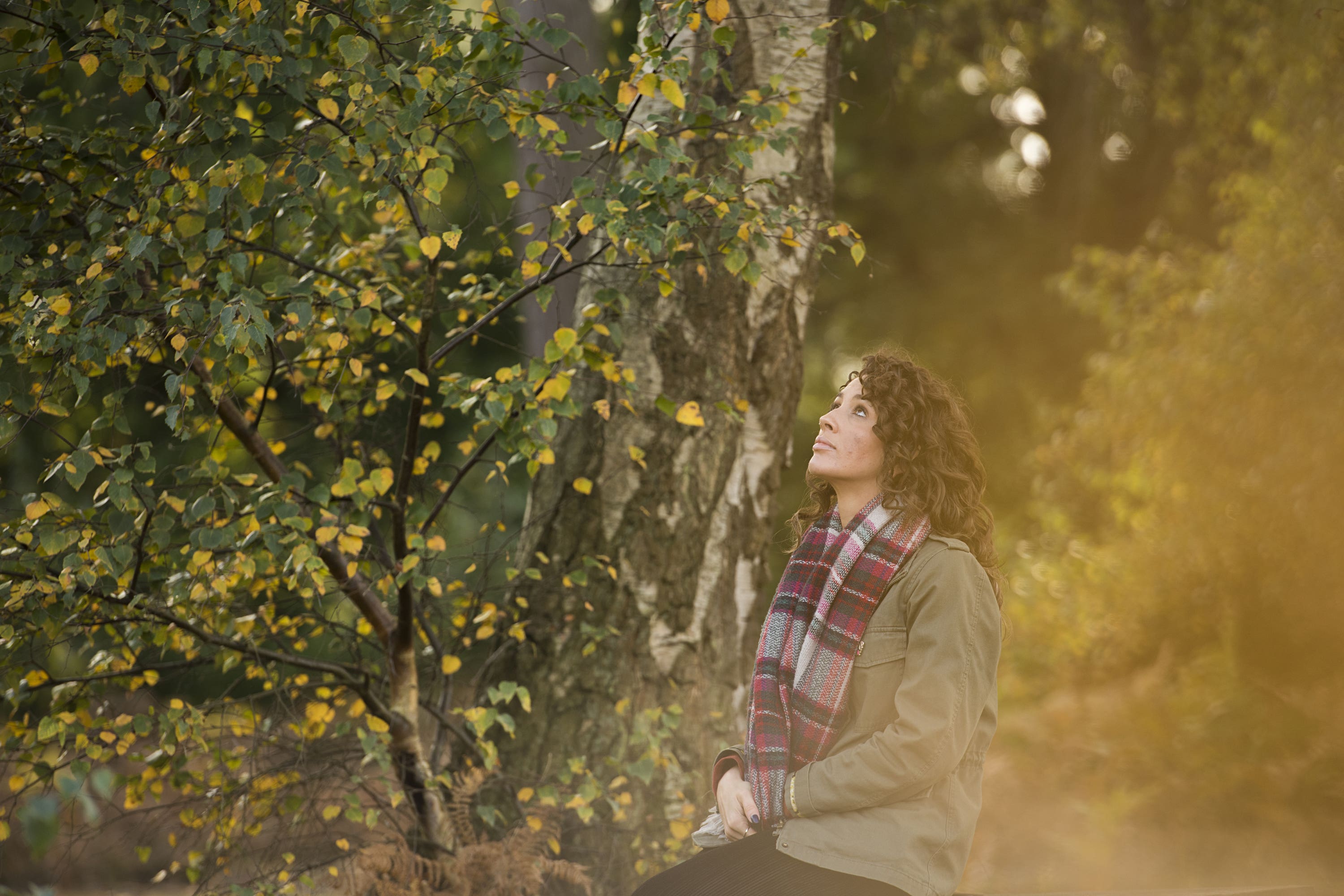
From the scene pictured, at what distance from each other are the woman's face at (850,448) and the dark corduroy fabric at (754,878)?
65 cm

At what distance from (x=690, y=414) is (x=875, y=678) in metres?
1.12

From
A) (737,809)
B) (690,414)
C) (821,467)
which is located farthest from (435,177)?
(737,809)

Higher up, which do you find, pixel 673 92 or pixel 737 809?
pixel 673 92

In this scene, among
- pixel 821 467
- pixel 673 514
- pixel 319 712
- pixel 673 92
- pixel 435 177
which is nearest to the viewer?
pixel 821 467

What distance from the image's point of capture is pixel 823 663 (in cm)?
172

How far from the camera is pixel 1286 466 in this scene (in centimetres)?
668

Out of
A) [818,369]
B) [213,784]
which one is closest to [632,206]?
[213,784]

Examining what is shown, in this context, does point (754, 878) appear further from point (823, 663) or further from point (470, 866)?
point (470, 866)

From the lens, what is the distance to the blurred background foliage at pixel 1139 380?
6.55m

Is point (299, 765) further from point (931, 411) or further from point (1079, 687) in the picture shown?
point (1079, 687)

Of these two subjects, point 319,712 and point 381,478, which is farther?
point 319,712

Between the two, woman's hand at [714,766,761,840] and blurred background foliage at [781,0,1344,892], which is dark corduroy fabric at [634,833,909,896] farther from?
blurred background foliage at [781,0,1344,892]

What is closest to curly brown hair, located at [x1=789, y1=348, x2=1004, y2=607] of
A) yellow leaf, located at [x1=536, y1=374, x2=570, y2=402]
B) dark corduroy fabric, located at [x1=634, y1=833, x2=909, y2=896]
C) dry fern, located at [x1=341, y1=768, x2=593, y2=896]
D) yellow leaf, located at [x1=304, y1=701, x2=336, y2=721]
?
dark corduroy fabric, located at [x1=634, y1=833, x2=909, y2=896]

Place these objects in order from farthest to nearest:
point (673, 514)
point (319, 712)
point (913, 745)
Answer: point (673, 514)
point (319, 712)
point (913, 745)
